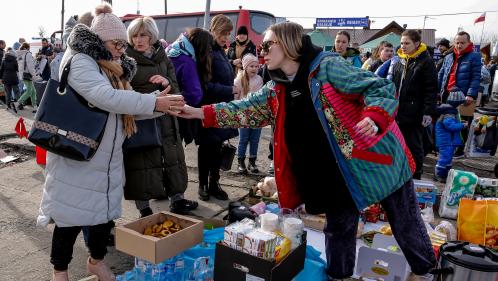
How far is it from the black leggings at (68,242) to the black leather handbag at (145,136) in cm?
66

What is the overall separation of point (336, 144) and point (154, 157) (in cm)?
163

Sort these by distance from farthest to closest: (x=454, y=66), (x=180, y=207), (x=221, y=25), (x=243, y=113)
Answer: (x=454, y=66)
(x=221, y=25)
(x=180, y=207)
(x=243, y=113)

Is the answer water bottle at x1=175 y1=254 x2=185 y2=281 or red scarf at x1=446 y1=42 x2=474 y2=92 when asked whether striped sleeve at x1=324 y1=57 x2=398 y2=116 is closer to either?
water bottle at x1=175 y1=254 x2=185 y2=281

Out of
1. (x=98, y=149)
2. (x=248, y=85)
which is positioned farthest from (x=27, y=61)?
(x=98, y=149)

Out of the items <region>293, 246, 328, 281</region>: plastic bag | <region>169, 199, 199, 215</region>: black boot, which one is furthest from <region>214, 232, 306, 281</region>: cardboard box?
<region>169, 199, 199, 215</region>: black boot

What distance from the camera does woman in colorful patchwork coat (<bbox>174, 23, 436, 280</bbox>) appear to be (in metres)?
2.13

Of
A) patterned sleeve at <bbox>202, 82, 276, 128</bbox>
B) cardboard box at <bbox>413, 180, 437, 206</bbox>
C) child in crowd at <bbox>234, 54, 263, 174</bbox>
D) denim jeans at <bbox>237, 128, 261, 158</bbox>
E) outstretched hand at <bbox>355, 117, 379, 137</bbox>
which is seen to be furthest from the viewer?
denim jeans at <bbox>237, 128, 261, 158</bbox>

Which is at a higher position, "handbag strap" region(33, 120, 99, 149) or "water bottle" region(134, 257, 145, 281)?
"handbag strap" region(33, 120, 99, 149)

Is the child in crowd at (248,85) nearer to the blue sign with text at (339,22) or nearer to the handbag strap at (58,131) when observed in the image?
the handbag strap at (58,131)

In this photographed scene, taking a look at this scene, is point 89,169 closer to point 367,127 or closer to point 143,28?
point 143,28

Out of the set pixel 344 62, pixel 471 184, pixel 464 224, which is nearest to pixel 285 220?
pixel 344 62

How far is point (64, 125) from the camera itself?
2240 mm

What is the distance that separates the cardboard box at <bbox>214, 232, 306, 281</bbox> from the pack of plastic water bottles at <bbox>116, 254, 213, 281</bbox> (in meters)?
0.29

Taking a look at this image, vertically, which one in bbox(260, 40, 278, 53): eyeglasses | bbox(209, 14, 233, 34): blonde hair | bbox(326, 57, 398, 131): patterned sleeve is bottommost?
bbox(326, 57, 398, 131): patterned sleeve
